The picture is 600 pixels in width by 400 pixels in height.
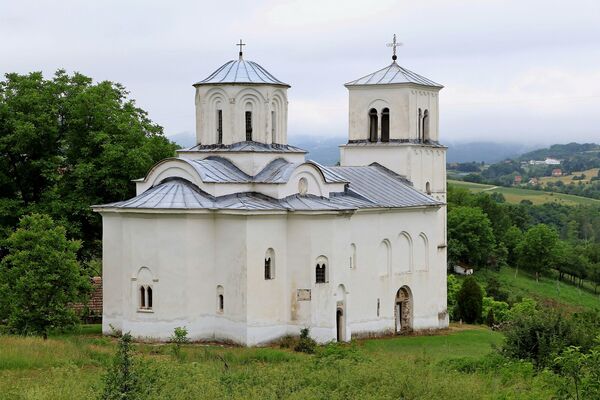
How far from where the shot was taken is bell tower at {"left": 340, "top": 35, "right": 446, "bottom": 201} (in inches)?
1580

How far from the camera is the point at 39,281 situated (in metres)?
30.5

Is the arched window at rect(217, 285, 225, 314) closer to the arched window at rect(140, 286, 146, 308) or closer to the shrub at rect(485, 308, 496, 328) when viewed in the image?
the arched window at rect(140, 286, 146, 308)

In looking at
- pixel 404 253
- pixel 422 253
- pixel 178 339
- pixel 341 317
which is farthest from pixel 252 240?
pixel 422 253

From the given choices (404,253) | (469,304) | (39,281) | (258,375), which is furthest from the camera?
(469,304)

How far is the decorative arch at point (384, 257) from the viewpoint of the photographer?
3622 cm

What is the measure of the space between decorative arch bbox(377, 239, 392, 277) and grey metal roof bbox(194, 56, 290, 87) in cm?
666

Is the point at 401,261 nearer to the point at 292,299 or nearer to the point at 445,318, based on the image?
the point at 445,318

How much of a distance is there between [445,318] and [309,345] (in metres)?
10.1

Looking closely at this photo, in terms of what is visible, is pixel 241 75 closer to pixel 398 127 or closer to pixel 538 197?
pixel 398 127

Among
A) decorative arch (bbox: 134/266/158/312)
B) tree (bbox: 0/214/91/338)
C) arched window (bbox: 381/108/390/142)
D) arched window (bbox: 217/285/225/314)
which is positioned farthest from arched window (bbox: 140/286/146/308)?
arched window (bbox: 381/108/390/142)

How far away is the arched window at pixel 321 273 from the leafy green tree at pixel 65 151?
9526 mm

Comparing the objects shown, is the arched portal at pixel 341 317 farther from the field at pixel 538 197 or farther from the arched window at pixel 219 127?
the field at pixel 538 197

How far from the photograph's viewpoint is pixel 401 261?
122 feet

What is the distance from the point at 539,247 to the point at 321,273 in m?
50.8
